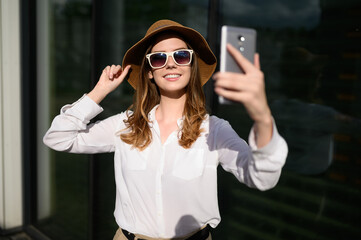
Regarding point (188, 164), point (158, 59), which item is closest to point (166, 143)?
point (188, 164)

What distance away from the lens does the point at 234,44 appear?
1.27 meters

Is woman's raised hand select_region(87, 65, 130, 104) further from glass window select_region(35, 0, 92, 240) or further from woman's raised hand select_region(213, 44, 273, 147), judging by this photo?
glass window select_region(35, 0, 92, 240)

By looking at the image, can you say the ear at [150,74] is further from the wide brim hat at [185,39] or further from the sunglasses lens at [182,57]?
the sunglasses lens at [182,57]

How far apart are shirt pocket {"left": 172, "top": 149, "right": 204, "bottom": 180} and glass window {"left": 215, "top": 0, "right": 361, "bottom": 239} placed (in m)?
0.79

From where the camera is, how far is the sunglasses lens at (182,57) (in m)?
1.85

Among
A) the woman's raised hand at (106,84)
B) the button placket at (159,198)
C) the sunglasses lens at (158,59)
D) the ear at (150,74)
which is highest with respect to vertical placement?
the sunglasses lens at (158,59)

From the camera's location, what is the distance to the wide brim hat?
1925 mm

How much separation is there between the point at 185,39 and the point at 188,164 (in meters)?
0.71

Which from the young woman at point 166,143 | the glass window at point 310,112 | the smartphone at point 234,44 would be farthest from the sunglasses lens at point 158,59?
the glass window at point 310,112

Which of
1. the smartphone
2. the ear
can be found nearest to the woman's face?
the ear

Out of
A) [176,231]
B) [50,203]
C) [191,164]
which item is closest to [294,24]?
[191,164]

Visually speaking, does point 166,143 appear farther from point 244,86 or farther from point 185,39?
point 244,86

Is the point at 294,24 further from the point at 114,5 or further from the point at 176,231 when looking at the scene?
the point at 114,5

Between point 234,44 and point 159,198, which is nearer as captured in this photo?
point 234,44
